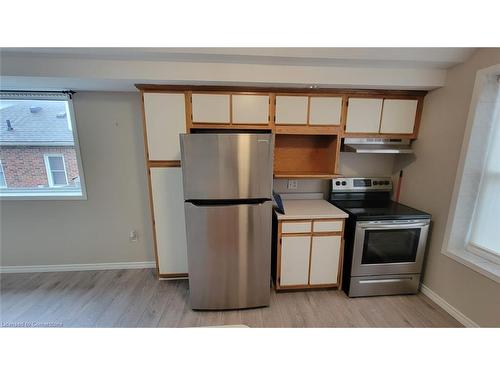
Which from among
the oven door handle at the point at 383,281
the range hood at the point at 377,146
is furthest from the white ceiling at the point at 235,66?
the oven door handle at the point at 383,281

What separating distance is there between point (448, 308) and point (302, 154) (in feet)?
6.66

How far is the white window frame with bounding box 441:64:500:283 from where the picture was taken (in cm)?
168

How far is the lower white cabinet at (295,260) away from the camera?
82.8 inches

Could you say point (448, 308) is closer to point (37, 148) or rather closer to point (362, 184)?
point (362, 184)

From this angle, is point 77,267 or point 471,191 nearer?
point 471,191

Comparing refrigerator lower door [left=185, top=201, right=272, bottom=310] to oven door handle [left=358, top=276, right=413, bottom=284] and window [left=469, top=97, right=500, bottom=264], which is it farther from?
window [left=469, top=97, right=500, bottom=264]

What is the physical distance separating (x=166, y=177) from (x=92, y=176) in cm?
104

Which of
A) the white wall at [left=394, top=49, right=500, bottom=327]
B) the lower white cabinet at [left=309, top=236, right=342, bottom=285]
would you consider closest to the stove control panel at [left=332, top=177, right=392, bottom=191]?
the white wall at [left=394, top=49, right=500, bottom=327]

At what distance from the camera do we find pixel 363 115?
85.4 inches

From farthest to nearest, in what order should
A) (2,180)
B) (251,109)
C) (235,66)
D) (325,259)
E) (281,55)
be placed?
(2,180) < (325,259) < (251,109) < (235,66) < (281,55)

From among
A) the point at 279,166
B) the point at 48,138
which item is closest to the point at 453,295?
the point at 279,166

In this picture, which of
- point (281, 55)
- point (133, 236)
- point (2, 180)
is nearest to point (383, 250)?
point (281, 55)

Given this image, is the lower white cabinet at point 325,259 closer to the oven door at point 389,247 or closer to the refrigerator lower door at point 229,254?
the oven door at point 389,247
